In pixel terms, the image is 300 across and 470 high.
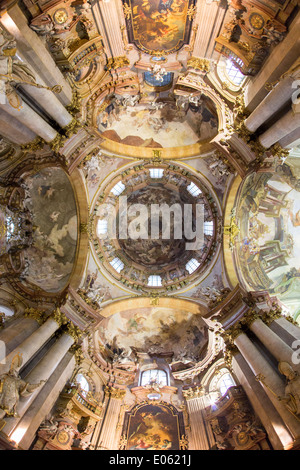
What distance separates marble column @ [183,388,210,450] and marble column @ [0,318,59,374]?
355 inches

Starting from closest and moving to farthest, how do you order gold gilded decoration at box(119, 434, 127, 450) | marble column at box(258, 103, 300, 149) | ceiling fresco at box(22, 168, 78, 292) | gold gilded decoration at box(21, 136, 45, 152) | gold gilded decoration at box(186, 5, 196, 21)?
1. marble column at box(258, 103, 300, 149)
2. gold gilded decoration at box(186, 5, 196, 21)
3. gold gilded decoration at box(21, 136, 45, 152)
4. gold gilded decoration at box(119, 434, 127, 450)
5. ceiling fresco at box(22, 168, 78, 292)

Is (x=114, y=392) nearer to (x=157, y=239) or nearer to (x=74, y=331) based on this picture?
(x=74, y=331)

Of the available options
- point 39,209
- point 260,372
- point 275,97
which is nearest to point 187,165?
point 275,97

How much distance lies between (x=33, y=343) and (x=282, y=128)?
1406 cm

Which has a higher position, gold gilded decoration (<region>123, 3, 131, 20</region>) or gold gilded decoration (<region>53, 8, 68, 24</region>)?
gold gilded decoration (<region>123, 3, 131, 20</region>)

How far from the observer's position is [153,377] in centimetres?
1895

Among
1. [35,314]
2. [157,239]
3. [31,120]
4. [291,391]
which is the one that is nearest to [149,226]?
[157,239]

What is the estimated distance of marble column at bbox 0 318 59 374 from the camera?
36.9 ft

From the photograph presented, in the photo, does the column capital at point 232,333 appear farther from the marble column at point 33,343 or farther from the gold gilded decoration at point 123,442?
the marble column at point 33,343

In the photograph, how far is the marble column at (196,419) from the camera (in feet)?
49.2

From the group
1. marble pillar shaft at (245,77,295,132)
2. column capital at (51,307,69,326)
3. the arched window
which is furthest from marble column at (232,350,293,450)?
marble pillar shaft at (245,77,295,132)

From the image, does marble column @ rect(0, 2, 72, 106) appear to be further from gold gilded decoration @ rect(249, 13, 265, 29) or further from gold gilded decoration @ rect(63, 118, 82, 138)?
gold gilded decoration @ rect(249, 13, 265, 29)

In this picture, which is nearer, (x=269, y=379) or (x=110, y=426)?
(x=269, y=379)

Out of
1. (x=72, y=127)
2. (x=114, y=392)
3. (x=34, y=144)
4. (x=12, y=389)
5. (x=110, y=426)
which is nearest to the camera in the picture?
(x=12, y=389)
